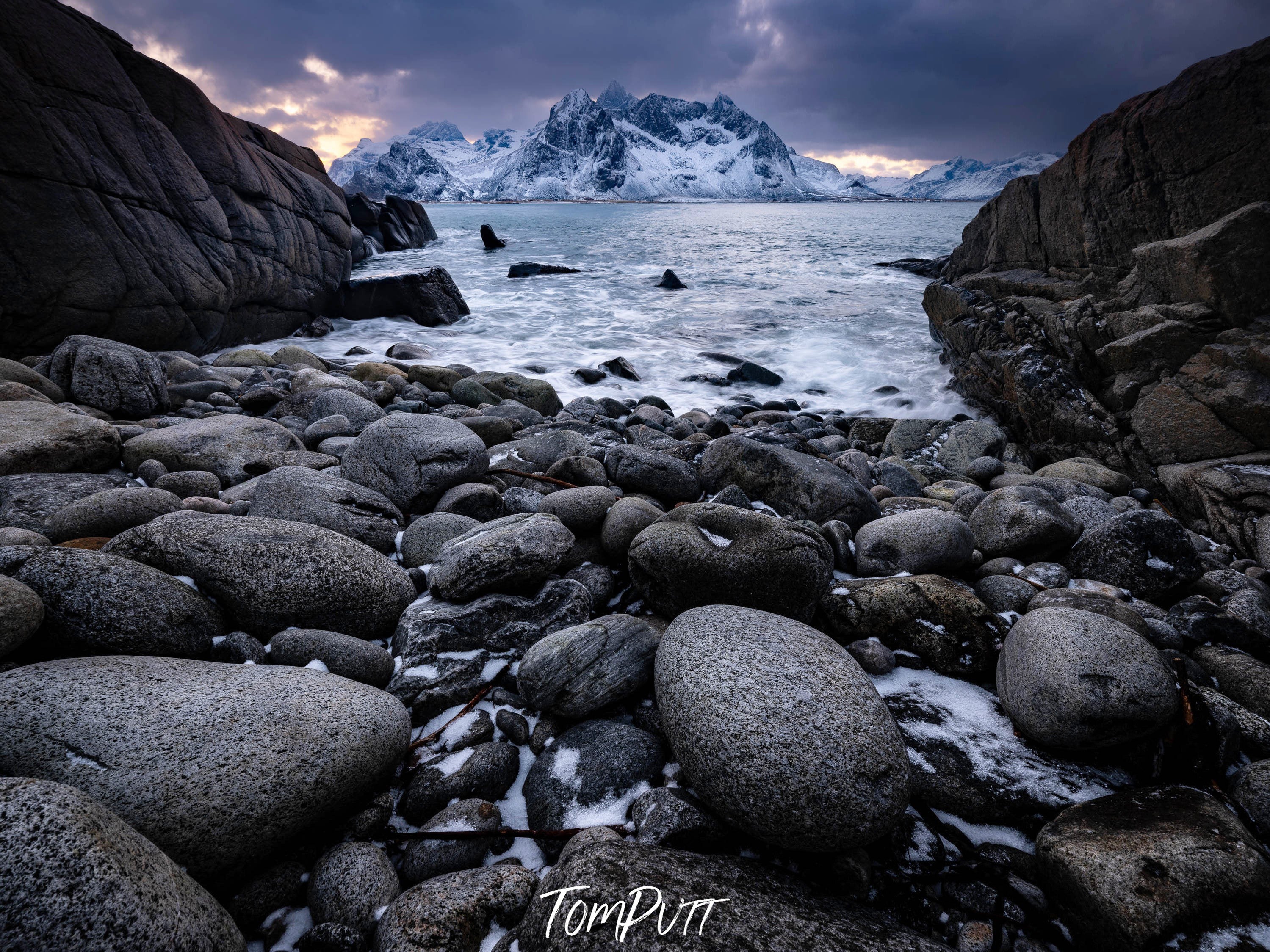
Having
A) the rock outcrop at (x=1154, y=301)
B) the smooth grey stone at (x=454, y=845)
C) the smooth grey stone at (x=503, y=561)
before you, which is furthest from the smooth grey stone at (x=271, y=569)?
the rock outcrop at (x=1154, y=301)

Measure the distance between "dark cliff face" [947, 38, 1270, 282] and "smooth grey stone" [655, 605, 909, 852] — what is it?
23.2 feet

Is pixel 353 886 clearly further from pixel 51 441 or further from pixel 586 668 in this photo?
pixel 51 441

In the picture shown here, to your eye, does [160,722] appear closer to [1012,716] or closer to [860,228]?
[1012,716]

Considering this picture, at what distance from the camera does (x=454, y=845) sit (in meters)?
1.82

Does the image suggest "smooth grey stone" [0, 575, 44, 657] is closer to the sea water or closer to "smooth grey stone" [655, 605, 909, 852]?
"smooth grey stone" [655, 605, 909, 852]

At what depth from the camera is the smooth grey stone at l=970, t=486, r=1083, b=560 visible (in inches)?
132

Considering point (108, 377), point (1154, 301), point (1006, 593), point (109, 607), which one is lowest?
point (1006, 593)

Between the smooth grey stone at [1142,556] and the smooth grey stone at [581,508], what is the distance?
2851 millimetres

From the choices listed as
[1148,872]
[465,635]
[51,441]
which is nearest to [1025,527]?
[1148,872]

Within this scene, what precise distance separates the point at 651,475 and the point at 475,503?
1.26 m

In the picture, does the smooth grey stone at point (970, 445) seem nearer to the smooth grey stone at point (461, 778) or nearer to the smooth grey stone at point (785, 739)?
the smooth grey stone at point (785, 739)

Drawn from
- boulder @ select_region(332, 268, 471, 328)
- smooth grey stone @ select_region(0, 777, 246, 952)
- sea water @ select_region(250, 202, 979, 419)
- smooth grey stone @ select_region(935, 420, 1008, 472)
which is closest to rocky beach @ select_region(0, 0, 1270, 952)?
smooth grey stone @ select_region(0, 777, 246, 952)

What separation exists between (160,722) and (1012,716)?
10.3 ft

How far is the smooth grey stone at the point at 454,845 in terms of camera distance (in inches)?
70.2
